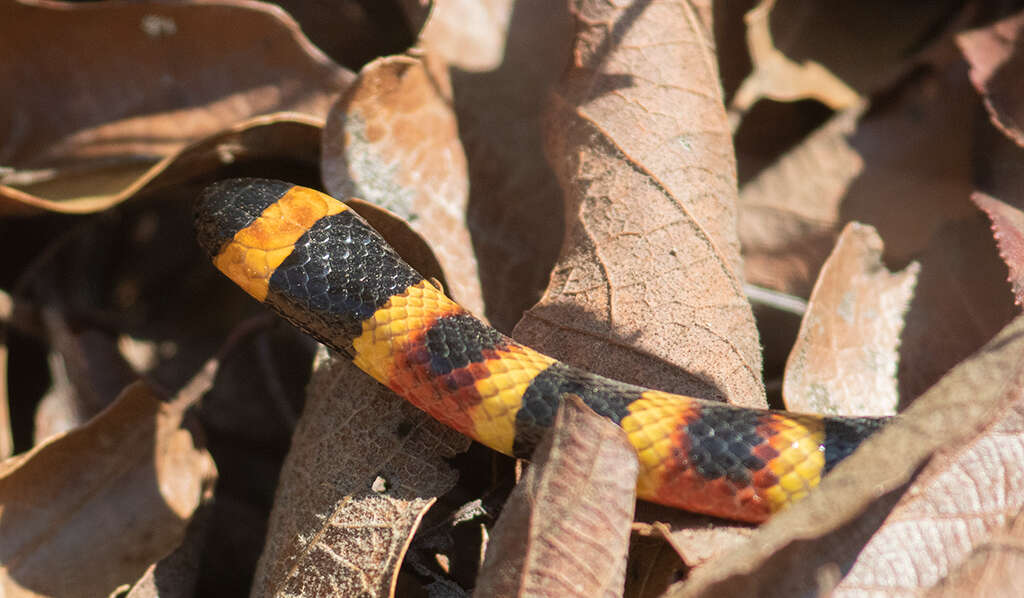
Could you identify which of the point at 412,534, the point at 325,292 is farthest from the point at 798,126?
the point at 412,534

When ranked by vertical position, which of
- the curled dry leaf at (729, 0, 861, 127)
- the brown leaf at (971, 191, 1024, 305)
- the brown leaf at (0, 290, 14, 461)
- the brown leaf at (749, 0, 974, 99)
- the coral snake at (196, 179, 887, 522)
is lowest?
the brown leaf at (0, 290, 14, 461)

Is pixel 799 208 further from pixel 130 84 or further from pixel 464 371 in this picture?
pixel 130 84

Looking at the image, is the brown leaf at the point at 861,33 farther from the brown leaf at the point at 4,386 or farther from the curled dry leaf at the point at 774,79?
the brown leaf at the point at 4,386

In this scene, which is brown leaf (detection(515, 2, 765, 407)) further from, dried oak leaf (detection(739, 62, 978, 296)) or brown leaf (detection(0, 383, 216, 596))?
brown leaf (detection(0, 383, 216, 596))

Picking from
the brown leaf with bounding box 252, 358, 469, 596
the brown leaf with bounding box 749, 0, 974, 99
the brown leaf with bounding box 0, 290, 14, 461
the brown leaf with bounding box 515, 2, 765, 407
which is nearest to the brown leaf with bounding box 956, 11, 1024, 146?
the brown leaf with bounding box 749, 0, 974, 99

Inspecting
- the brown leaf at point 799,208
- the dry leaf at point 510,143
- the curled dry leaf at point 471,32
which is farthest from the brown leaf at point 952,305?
the curled dry leaf at point 471,32
